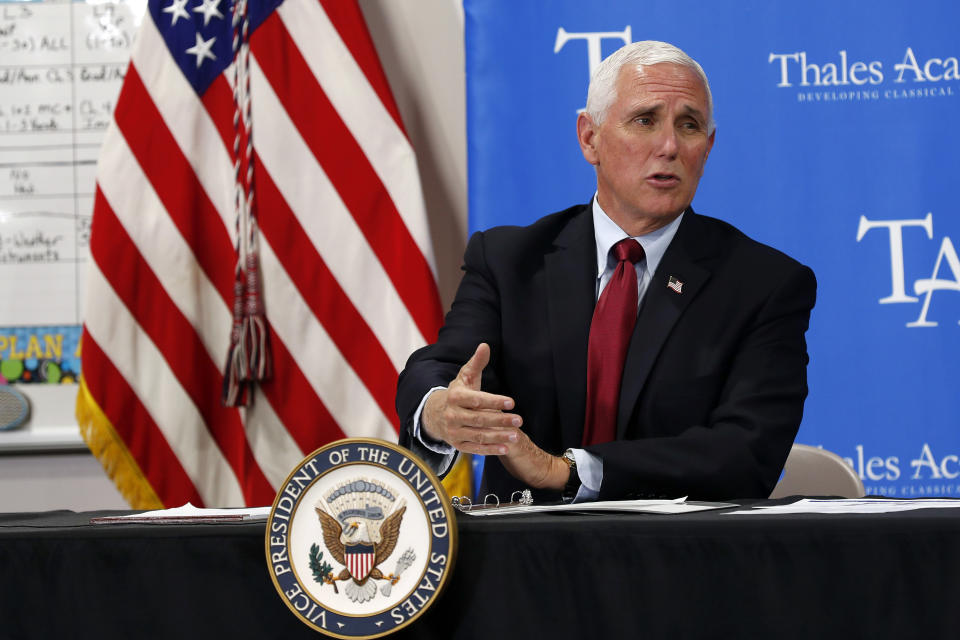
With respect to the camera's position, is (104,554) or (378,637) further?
(104,554)

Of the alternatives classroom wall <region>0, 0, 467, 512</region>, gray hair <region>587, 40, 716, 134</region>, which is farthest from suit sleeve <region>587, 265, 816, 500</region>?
classroom wall <region>0, 0, 467, 512</region>

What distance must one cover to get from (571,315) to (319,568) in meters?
0.85

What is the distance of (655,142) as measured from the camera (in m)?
1.67

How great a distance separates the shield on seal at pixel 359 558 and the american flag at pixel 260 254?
68.3 inches

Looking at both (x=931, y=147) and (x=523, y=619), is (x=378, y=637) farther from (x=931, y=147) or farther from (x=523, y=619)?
(x=931, y=147)

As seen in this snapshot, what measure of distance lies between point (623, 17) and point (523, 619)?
6.87 ft

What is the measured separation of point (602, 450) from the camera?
51.6 inches

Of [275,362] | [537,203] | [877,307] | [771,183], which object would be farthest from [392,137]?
[877,307]

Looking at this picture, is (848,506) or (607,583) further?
(848,506)

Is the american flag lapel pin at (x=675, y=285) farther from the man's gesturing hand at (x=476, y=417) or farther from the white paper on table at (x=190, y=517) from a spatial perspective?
the white paper on table at (x=190, y=517)

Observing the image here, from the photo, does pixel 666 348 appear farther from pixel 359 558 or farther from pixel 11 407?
pixel 11 407

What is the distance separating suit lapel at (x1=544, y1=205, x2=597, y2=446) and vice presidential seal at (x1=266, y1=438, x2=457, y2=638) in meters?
0.74

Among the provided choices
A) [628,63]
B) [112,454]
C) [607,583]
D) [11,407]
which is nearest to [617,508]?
[607,583]

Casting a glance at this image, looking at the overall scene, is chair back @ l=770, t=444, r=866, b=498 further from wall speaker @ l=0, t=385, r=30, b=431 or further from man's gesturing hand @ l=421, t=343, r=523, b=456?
wall speaker @ l=0, t=385, r=30, b=431
